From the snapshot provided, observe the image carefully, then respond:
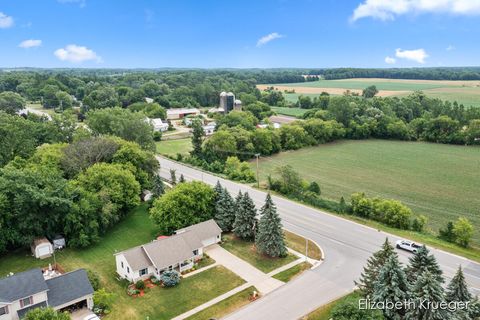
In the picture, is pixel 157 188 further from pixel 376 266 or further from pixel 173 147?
pixel 173 147

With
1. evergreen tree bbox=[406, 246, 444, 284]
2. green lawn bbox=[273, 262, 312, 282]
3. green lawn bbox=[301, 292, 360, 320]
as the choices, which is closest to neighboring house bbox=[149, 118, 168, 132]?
green lawn bbox=[273, 262, 312, 282]

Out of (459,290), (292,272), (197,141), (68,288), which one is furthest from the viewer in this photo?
(197,141)

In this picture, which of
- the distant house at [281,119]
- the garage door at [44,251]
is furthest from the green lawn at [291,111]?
the garage door at [44,251]

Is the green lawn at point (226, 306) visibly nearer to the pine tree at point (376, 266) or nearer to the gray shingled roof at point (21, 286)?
the pine tree at point (376, 266)

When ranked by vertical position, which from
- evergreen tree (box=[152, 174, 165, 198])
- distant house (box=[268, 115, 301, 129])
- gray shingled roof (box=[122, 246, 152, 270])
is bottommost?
gray shingled roof (box=[122, 246, 152, 270])

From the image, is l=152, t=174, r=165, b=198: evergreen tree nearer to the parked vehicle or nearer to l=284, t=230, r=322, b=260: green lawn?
l=284, t=230, r=322, b=260: green lawn

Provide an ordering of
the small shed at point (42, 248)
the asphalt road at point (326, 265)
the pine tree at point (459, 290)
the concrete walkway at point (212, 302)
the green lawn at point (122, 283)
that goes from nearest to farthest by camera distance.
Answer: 1. the pine tree at point (459, 290)
2. the concrete walkway at point (212, 302)
3. the asphalt road at point (326, 265)
4. the green lawn at point (122, 283)
5. the small shed at point (42, 248)

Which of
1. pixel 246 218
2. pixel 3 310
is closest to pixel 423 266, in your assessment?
pixel 246 218

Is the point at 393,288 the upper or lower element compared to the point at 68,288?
upper
